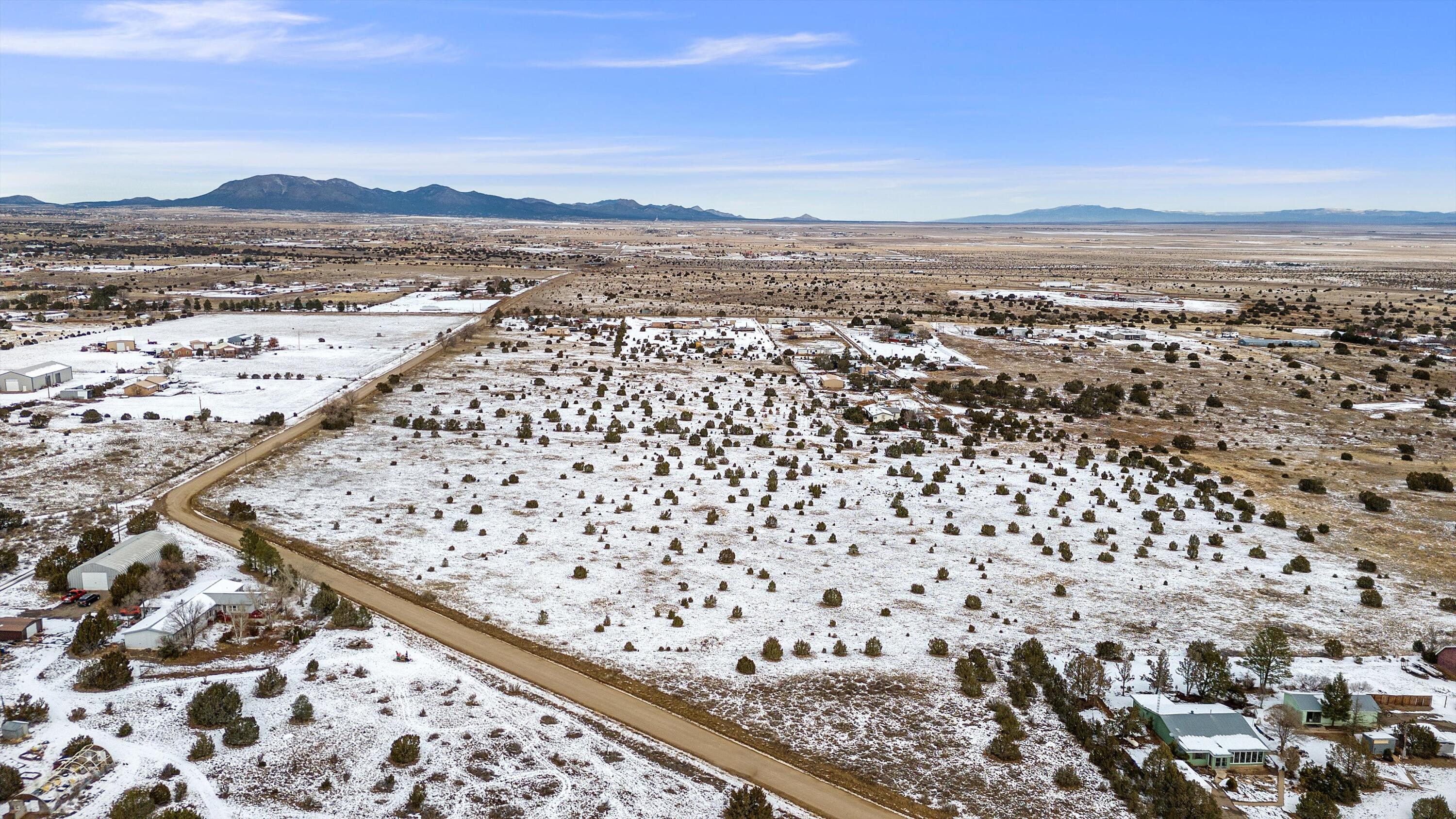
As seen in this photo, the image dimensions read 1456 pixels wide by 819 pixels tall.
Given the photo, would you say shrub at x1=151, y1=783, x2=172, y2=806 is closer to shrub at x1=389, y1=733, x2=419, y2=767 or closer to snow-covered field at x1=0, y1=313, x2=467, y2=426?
shrub at x1=389, y1=733, x2=419, y2=767

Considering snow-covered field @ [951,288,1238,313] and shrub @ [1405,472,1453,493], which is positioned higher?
snow-covered field @ [951,288,1238,313]

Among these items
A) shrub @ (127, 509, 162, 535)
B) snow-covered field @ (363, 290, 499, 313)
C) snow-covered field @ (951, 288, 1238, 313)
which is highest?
snow-covered field @ (951, 288, 1238, 313)

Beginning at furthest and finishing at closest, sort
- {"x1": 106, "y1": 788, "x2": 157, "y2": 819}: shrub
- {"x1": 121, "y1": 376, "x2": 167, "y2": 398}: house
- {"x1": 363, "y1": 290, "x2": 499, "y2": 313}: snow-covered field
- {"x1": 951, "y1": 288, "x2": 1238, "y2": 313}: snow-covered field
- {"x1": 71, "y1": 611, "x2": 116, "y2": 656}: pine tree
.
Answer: {"x1": 951, "y1": 288, "x2": 1238, "y2": 313}: snow-covered field → {"x1": 363, "y1": 290, "x2": 499, "y2": 313}: snow-covered field → {"x1": 121, "y1": 376, "x2": 167, "y2": 398}: house → {"x1": 71, "y1": 611, "x2": 116, "y2": 656}: pine tree → {"x1": 106, "y1": 788, "x2": 157, "y2": 819}: shrub

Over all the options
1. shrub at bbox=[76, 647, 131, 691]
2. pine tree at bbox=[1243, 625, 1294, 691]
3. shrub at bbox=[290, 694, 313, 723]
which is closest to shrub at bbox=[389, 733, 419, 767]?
shrub at bbox=[290, 694, 313, 723]

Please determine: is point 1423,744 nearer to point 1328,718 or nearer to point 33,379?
point 1328,718

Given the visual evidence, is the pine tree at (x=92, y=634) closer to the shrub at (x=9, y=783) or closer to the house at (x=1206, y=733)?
the shrub at (x=9, y=783)

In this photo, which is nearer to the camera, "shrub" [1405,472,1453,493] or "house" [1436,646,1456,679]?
"house" [1436,646,1456,679]

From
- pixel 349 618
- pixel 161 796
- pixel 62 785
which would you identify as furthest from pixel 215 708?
pixel 349 618
